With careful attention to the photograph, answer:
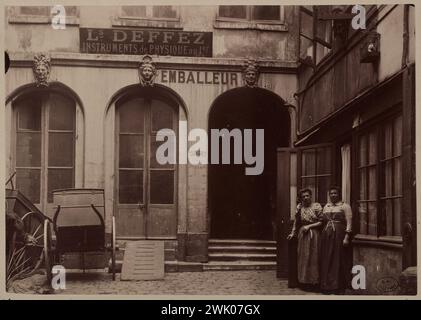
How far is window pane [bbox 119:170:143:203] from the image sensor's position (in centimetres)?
601

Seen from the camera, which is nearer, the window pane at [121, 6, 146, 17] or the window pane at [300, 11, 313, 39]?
the window pane at [121, 6, 146, 17]

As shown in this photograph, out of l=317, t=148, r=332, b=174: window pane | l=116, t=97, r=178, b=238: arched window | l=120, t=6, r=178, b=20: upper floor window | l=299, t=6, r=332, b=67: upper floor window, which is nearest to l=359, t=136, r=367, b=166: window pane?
l=317, t=148, r=332, b=174: window pane

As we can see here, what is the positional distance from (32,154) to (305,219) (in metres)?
2.26

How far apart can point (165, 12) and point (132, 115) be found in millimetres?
1100

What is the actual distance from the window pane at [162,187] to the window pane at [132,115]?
0.48m

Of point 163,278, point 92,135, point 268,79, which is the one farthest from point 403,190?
point 92,135

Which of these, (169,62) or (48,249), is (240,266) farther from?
(169,62)

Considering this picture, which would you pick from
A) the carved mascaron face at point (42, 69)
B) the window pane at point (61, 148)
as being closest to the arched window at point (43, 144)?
the window pane at point (61, 148)

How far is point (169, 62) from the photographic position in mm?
5945

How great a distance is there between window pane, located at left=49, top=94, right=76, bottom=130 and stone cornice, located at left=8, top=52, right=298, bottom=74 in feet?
1.07

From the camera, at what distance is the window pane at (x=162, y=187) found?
595 cm

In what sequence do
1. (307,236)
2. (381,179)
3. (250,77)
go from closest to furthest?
(381,179) → (307,236) → (250,77)

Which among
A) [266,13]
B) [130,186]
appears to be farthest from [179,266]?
[266,13]

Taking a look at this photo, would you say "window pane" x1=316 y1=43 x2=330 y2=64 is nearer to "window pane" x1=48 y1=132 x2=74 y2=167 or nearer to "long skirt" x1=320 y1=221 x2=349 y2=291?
"long skirt" x1=320 y1=221 x2=349 y2=291
